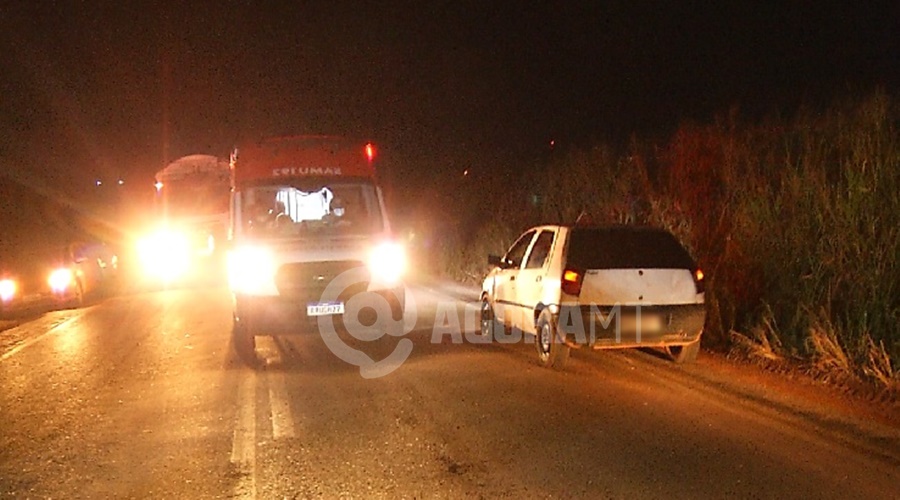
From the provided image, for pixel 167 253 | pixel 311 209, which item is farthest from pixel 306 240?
pixel 167 253

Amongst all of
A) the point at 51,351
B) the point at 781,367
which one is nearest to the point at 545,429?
the point at 781,367

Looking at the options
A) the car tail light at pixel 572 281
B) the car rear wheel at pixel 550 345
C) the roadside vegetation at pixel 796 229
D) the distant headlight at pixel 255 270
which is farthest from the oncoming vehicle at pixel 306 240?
the roadside vegetation at pixel 796 229

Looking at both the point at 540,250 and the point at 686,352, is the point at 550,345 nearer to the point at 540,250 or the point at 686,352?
the point at 540,250

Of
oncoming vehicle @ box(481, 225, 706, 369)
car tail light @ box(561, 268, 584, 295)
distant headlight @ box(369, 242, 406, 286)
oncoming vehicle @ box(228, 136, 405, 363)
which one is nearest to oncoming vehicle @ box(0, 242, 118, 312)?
oncoming vehicle @ box(228, 136, 405, 363)

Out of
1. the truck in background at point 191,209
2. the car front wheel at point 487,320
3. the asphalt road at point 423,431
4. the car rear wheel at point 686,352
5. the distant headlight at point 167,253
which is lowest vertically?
the asphalt road at point 423,431

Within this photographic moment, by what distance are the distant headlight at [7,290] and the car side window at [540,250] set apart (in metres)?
14.9

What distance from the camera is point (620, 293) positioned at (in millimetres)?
9898

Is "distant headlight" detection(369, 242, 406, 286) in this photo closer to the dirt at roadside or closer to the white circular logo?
the white circular logo

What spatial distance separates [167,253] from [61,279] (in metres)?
2.75

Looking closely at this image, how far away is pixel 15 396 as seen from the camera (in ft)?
31.9

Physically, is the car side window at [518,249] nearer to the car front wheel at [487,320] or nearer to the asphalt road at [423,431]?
the car front wheel at [487,320]

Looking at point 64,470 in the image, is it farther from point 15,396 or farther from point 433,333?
point 433,333

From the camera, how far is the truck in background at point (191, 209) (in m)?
24.5

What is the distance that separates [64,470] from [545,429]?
376 centimetres
